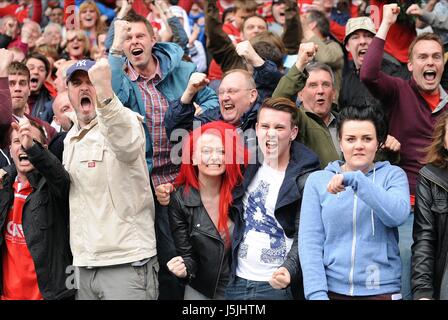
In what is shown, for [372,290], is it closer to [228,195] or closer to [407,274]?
[407,274]

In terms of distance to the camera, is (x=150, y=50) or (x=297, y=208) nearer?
(x=297, y=208)

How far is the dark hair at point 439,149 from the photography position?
17.3ft

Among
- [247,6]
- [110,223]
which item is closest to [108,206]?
[110,223]

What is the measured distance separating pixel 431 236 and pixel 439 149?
607 millimetres

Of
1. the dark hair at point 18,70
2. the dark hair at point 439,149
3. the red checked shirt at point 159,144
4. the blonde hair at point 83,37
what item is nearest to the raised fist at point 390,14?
the dark hair at point 439,149

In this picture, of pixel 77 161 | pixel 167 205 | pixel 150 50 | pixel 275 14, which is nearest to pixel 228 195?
pixel 167 205

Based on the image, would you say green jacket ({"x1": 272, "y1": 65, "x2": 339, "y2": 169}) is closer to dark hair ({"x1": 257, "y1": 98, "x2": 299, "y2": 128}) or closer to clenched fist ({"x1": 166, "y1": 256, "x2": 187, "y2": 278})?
dark hair ({"x1": 257, "y1": 98, "x2": 299, "y2": 128})

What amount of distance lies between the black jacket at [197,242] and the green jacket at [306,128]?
94 centimetres

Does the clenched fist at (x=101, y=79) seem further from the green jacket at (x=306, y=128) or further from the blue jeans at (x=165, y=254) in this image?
the green jacket at (x=306, y=128)

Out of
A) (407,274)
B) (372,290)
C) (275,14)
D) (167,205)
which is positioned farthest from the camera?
(275,14)

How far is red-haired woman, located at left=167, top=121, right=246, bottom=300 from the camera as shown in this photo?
215 inches

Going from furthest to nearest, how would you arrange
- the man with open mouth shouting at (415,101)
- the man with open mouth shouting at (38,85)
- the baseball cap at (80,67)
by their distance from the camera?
the man with open mouth shouting at (38,85) → the man with open mouth shouting at (415,101) → the baseball cap at (80,67)

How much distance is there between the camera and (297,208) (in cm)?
531
